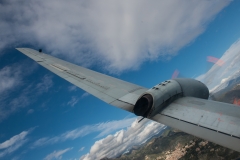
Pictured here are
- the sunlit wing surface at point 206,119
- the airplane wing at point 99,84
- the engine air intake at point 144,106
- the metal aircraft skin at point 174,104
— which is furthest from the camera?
the airplane wing at point 99,84

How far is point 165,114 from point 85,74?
7.85m

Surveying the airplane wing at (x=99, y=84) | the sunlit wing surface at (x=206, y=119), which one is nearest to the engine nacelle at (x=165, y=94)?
the sunlit wing surface at (x=206, y=119)

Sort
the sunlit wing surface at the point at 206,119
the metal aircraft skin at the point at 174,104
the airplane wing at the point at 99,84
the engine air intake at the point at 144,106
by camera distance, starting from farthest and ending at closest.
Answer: the airplane wing at the point at 99,84 < the engine air intake at the point at 144,106 < the metal aircraft skin at the point at 174,104 < the sunlit wing surface at the point at 206,119

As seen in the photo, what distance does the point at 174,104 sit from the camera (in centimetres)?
878

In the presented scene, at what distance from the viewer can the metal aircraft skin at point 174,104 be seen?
20.4 feet

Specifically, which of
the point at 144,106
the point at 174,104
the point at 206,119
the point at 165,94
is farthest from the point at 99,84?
the point at 206,119

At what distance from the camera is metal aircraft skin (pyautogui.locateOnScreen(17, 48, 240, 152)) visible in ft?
20.4

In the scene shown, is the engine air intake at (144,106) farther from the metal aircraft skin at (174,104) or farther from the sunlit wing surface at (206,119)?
the sunlit wing surface at (206,119)

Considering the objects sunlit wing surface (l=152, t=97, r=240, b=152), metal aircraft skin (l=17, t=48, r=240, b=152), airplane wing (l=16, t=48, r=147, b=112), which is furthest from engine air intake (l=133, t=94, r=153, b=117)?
sunlit wing surface (l=152, t=97, r=240, b=152)

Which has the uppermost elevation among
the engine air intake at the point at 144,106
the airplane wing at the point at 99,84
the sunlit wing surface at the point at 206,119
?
the airplane wing at the point at 99,84

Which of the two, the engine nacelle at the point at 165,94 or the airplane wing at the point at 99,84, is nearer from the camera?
the engine nacelle at the point at 165,94

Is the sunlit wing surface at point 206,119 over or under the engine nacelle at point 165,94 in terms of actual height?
under

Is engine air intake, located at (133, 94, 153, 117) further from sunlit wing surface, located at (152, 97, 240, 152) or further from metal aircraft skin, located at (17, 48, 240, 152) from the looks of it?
sunlit wing surface, located at (152, 97, 240, 152)

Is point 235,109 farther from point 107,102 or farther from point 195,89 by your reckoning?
point 107,102
